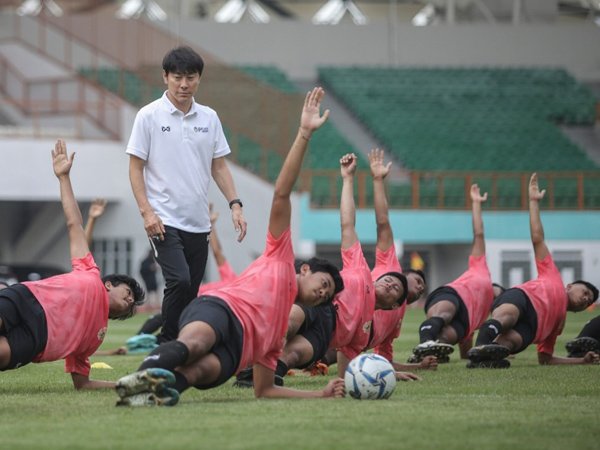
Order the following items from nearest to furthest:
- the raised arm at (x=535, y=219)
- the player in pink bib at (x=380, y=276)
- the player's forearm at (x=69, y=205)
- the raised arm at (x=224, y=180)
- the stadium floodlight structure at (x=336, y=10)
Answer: the player's forearm at (x=69, y=205), the raised arm at (x=224, y=180), the player in pink bib at (x=380, y=276), the raised arm at (x=535, y=219), the stadium floodlight structure at (x=336, y=10)

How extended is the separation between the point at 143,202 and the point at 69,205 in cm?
65

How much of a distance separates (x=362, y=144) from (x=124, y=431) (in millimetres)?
32056

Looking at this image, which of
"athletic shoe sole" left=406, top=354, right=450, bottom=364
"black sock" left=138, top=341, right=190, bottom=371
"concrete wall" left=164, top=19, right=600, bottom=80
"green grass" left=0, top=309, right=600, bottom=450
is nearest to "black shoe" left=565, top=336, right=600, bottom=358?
"athletic shoe sole" left=406, top=354, right=450, bottom=364

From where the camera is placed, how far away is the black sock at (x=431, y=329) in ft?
41.3

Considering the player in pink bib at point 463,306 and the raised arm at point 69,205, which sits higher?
the raised arm at point 69,205

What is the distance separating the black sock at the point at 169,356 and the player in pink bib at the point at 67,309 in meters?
1.65

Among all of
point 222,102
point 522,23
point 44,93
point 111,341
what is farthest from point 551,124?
point 111,341

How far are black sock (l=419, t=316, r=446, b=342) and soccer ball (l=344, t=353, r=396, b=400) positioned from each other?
12.5 feet

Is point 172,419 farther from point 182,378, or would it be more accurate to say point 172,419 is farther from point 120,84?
point 120,84

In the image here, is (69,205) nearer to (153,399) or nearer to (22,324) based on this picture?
(22,324)

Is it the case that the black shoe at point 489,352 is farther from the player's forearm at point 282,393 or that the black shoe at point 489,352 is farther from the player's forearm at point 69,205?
the player's forearm at point 69,205

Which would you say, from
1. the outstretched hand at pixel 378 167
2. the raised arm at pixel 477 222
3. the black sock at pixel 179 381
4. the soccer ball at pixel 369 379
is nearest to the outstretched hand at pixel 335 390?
the soccer ball at pixel 369 379

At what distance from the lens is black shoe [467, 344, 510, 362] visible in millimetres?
11961

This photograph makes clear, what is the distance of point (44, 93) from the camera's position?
1391 inches
